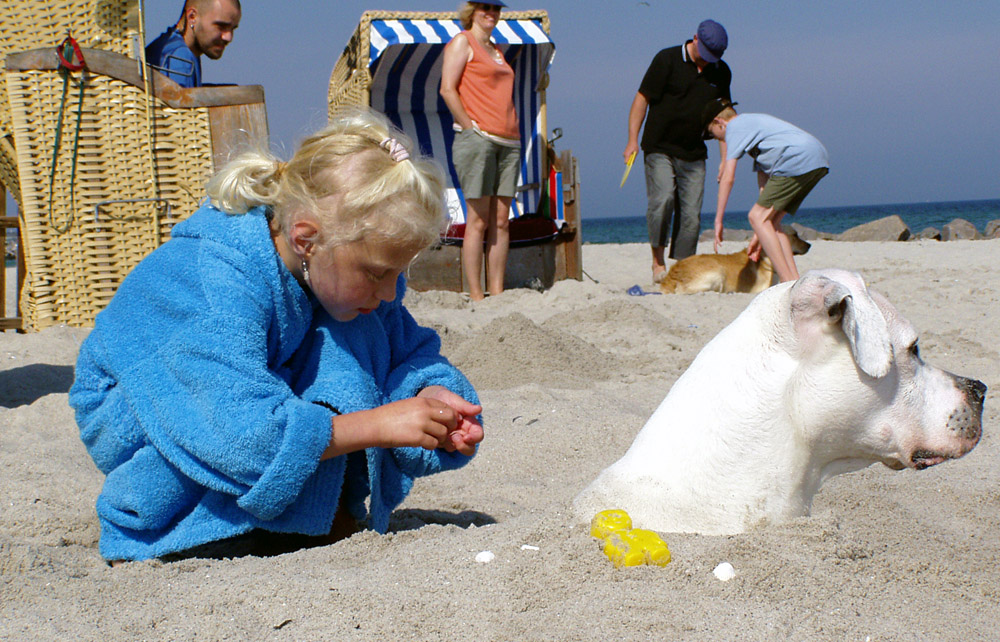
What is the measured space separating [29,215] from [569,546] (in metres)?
4.49

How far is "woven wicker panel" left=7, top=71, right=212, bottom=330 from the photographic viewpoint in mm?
5105

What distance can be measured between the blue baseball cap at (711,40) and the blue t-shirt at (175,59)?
163 inches

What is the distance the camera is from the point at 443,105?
10.8 metres

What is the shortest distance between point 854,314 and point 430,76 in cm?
930

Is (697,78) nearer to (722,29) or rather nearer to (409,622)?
(722,29)

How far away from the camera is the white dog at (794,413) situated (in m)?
1.82

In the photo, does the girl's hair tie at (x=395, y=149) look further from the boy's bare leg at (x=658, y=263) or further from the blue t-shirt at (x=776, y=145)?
the boy's bare leg at (x=658, y=263)

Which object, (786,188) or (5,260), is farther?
(786,188)

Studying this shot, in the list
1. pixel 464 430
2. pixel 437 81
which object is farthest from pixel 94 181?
pixel 437 81

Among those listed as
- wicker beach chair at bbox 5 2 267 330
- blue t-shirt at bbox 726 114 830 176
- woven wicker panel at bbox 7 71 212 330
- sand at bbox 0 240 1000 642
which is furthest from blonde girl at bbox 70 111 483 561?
blue t-shirt at bbox 726 114 830 176

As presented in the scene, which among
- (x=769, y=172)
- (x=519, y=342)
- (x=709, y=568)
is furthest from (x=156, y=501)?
(x=769, y=172)

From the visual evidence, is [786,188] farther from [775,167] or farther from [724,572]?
[724,572]

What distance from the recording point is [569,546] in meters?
1.98

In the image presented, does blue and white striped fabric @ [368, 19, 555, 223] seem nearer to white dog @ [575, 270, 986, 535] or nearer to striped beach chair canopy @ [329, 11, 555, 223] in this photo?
striped beach chair canopy @ [329, 11, 555, 223]
